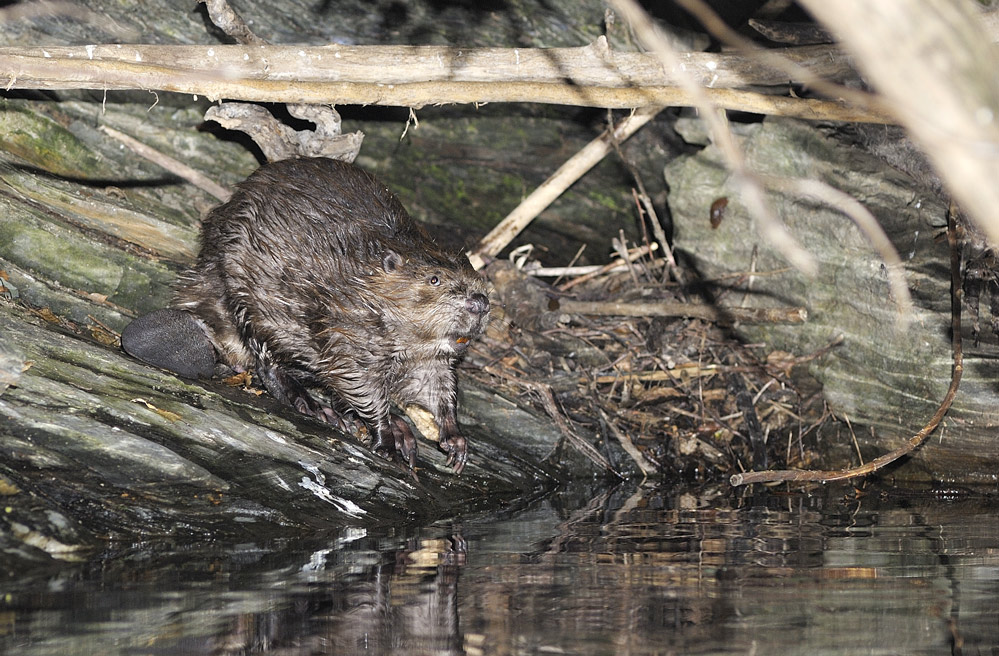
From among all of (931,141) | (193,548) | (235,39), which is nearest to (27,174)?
(235,39)

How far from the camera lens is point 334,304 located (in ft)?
15.7

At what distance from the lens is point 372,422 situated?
462 cm

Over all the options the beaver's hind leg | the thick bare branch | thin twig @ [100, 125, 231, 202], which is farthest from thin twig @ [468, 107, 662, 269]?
the beaver's hind leg

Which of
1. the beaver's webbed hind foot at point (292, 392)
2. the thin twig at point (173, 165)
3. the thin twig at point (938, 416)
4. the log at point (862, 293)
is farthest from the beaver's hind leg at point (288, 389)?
the log at point (862, 293)

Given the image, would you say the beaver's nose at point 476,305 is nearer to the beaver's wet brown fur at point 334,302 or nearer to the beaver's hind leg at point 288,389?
the beaver's wet brown fur at point 334,302

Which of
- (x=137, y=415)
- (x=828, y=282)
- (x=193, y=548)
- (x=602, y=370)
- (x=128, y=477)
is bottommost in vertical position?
(x=193, y=548)

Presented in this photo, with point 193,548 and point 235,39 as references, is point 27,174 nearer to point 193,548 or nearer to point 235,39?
point 235,39

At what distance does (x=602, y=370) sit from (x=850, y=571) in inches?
110

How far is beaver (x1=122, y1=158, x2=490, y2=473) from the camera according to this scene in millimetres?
4723

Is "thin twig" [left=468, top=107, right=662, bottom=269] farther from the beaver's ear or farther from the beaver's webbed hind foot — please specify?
the beaver's webbed hind foot

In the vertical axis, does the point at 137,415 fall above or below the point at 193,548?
above

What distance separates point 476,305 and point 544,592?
2.10 metres

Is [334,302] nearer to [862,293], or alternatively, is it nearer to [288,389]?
[288,389]

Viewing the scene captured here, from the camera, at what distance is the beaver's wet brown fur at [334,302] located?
4.73 meters
